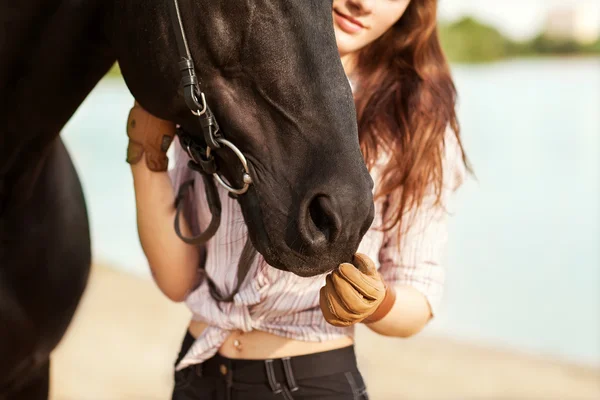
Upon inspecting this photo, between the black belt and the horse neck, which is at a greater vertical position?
the horse neck

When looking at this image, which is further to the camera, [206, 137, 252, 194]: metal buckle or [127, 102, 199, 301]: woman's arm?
[127, 102, 199, 301]: woman's arm

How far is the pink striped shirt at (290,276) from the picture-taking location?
4.37 feet

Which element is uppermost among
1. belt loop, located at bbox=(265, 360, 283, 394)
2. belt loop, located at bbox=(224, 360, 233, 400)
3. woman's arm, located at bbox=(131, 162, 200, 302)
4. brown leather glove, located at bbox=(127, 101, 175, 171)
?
brown leather glove, located at bbox=(127, 101, 175, 171)

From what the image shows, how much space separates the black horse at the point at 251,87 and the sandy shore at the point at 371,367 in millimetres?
3263

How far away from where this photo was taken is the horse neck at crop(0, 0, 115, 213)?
1.31 meters

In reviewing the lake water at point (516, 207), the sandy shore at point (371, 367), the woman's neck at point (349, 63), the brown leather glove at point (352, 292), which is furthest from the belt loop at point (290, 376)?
the lake water at point (516, 207)

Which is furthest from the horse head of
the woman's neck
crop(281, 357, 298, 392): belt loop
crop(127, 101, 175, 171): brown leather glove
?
the woman's neck

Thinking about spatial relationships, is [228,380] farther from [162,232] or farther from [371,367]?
[371,367]

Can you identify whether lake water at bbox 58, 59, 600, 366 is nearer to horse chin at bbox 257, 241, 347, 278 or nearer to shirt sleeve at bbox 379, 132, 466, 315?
shirt sleeve at bbox 379, 132, 466, 315

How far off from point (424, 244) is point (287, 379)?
0.36 metres

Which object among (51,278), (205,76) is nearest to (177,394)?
(51,278)

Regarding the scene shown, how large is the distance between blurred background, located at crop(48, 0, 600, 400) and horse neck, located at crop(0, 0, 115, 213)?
90cm

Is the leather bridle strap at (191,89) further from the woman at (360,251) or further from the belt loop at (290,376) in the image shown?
the belt loop at (290,376)

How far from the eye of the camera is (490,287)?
6.82 meters
